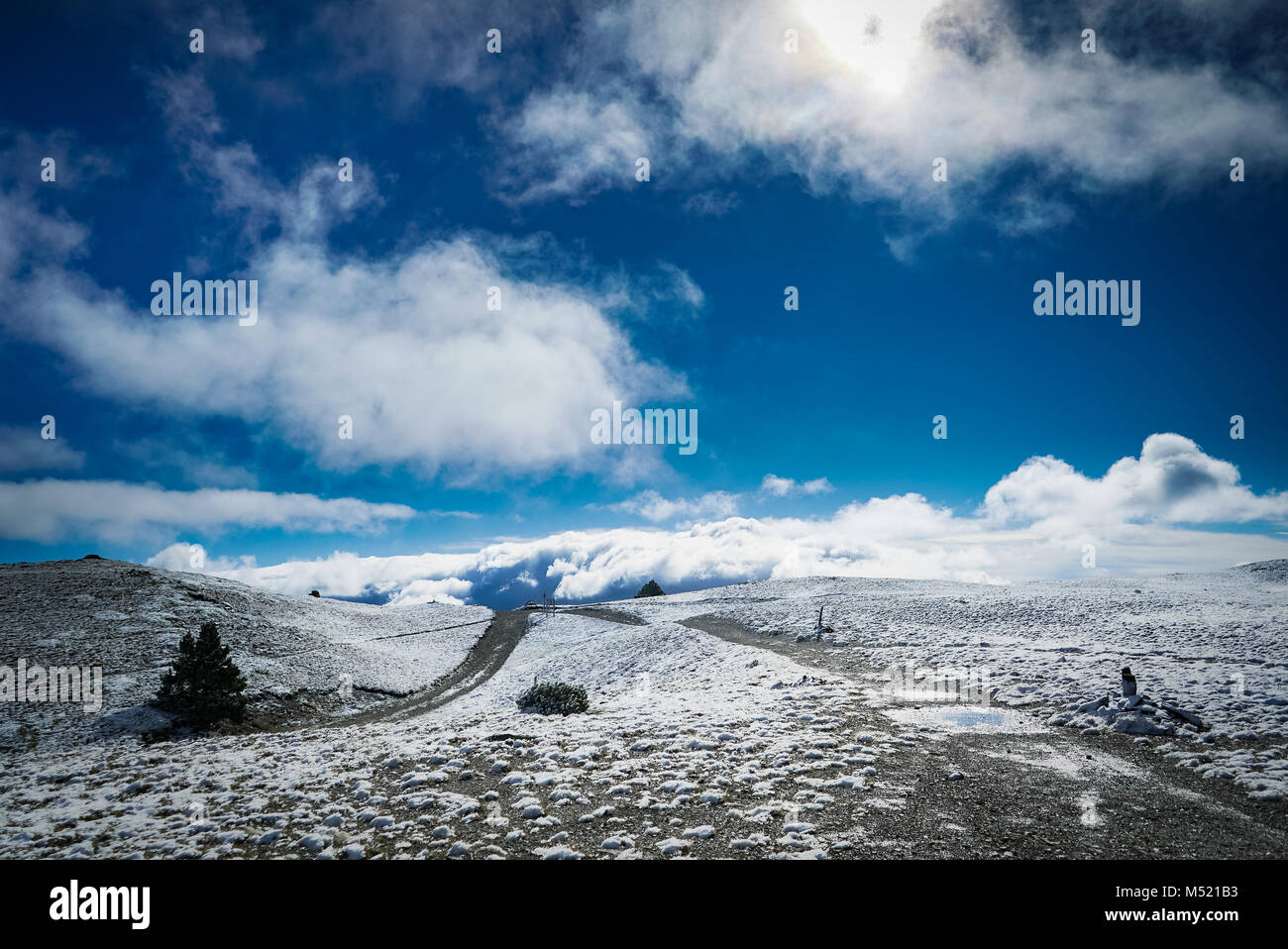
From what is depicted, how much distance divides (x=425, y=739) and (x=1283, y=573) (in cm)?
9227

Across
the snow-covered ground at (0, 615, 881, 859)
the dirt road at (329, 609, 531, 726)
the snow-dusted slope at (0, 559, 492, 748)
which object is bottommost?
the dirt road at (329, 609, 531, 726)

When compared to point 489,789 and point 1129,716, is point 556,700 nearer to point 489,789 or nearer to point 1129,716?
point 489,789

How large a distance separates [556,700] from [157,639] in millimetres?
27238

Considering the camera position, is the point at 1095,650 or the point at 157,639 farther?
the point at 157,639

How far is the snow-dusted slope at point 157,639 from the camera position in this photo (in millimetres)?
Result: 21031

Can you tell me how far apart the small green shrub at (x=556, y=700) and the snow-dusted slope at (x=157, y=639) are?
15.2 m

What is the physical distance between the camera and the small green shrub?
16.8 meters

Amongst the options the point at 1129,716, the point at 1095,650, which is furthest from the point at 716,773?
the point at 1095,650

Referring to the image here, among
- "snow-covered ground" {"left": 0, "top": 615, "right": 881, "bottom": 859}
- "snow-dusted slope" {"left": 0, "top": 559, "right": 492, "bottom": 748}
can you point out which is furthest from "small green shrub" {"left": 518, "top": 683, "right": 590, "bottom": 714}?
"snow-dusted slope" {"left": 0, "top": 559, "right": 492, "bottom": 748}

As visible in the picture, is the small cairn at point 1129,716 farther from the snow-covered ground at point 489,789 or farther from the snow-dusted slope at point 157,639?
the snow-dusted slope at point 157,639

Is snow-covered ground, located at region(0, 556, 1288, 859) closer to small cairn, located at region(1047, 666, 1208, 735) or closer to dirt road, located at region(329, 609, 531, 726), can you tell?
small cairn, located at region(1047, 666, 1208, 735)

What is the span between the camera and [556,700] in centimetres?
1728

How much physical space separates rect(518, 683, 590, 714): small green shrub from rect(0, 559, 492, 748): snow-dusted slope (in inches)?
599

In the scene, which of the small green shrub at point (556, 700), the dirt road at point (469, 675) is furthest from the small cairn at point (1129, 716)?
the dirt road at point (469, 675)
